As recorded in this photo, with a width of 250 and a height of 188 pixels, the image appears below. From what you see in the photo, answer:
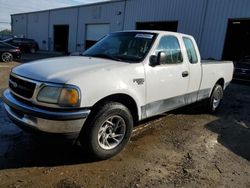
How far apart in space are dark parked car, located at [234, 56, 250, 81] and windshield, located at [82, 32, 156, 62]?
9.61 m

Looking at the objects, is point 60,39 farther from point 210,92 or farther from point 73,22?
point 210,92

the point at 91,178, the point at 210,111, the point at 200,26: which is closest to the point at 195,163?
the point at 91,178

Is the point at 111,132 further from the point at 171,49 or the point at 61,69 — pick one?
the point at 171,49

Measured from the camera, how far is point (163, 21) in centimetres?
1931

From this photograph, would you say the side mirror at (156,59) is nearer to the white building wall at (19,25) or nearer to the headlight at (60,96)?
the headlight at (60,96)

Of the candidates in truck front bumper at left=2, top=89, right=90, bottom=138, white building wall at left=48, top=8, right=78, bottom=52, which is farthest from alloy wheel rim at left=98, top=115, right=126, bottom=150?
white building wall at left=48, top=8, right=78, bottom=52

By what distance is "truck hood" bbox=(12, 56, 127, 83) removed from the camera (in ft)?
11.0

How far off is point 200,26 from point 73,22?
17.6 m

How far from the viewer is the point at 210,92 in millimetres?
6449

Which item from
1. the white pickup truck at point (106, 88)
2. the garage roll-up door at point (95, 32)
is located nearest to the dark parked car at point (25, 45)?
the garage roll-up door at point (95, 32)

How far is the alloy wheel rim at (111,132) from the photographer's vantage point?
3.77 meters

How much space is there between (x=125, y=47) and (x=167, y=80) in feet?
3.11

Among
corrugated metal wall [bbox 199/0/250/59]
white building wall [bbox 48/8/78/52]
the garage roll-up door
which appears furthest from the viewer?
white building wall [bbox 48/8/78/52]

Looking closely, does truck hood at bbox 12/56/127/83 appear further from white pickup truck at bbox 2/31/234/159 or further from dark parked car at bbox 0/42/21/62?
dark parked car at bbox 0/42/21/62
